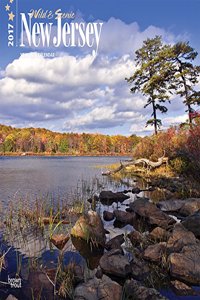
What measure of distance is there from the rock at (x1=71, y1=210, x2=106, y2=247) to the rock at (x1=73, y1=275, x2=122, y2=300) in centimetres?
282

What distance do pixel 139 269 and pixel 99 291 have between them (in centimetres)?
159

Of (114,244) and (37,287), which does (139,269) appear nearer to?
(114,244)

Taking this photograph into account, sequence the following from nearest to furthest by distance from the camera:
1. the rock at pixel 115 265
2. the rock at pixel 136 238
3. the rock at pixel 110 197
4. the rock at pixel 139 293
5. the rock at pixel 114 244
A: the rock at pixel 139 293 → the rock at pixel 115 265 → the rock at pixel 114 244 → the rock at pixel 136 238 → the rock at pixel 110 197

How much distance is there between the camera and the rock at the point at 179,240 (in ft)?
21.7

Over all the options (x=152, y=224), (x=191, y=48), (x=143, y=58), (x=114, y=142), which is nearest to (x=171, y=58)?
Answer: (x=191, y=48)

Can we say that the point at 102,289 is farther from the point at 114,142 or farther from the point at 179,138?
the point at 114,142

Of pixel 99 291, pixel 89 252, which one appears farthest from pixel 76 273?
pixel 89 252

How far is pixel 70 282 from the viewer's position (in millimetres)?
5309

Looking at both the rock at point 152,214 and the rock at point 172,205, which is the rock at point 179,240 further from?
the rock at point 172,205

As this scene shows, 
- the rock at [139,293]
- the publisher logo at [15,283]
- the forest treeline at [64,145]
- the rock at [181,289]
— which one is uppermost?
the forest treeline at [64,145]

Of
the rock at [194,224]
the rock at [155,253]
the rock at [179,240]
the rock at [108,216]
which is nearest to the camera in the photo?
the rock at [155,253]

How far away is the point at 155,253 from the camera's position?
6.59 meters

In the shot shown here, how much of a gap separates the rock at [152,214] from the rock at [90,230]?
227cm

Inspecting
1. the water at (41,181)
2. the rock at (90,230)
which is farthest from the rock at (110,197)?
the rock at (90,230)
